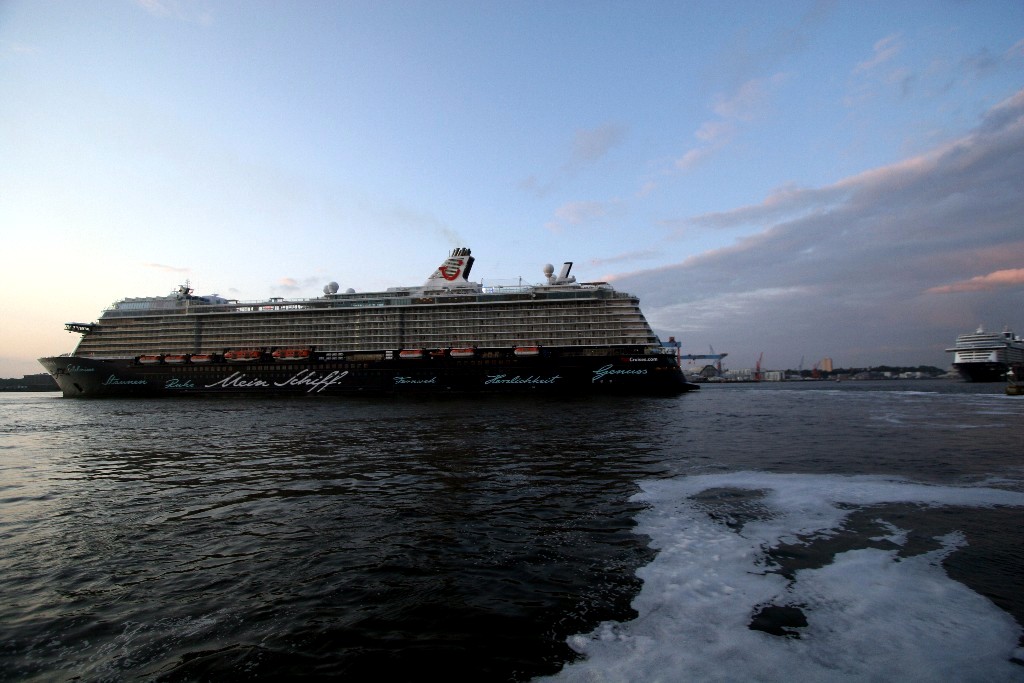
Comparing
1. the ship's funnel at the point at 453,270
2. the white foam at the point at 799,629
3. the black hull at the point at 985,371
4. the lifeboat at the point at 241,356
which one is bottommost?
the white foam at the point at 799,629

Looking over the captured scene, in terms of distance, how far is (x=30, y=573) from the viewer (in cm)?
695

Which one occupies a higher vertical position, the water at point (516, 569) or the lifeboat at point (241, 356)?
the lifeboat at point (241, 356)

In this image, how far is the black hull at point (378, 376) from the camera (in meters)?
56.0

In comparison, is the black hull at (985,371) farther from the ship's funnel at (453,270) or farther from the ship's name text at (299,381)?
the ship's name text at (299,381)

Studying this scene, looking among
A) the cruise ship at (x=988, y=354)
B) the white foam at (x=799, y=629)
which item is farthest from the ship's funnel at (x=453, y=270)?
the cruise ship at (x=988, y=354)

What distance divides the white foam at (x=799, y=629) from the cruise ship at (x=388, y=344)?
159ft

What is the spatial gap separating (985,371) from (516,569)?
478ft

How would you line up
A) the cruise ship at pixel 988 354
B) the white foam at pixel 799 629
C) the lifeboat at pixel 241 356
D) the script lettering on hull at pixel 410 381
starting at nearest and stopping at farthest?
the white foam at pixel 799 629
the script lettering on hull at pixel 410 381
the lifeboat at pixel 241 356
the cruise ship at pixel 988 354

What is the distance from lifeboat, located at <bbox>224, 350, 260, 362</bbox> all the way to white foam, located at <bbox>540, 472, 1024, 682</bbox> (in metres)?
68.4

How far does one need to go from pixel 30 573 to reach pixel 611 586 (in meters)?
8.73

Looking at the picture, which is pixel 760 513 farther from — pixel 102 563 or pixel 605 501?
pixel 102 563

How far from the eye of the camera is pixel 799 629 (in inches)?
209

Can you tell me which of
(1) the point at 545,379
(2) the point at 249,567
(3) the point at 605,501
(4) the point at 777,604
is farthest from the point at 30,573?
(1) the point at 545,379

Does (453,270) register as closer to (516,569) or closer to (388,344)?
(388,344)
